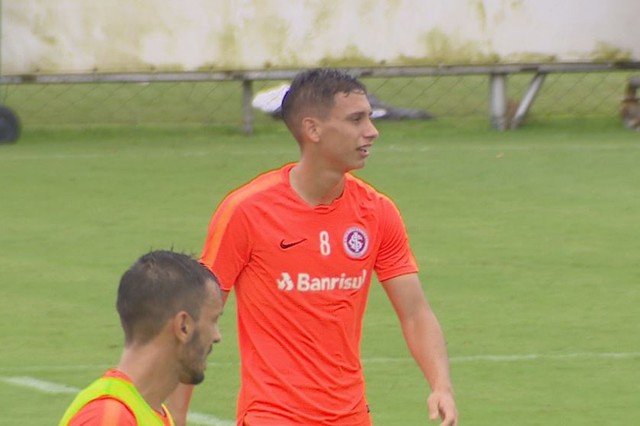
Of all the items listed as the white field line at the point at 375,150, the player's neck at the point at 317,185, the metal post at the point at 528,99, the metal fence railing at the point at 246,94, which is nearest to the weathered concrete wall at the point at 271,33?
the metal fence railing at the point at 246,94

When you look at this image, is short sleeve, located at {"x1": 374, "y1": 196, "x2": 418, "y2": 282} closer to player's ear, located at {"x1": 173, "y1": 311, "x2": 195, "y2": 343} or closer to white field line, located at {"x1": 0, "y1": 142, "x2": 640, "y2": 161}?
player's ear, located at {"x1": 173, "y1": 311, "x2": 195, "y2": 343}

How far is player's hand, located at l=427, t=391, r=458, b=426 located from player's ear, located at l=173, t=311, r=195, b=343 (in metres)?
2.08

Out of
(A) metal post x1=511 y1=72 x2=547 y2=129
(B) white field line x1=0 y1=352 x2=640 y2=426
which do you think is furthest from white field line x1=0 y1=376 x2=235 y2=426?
(A) metal post x1=511 y1=72 x2=547 y2=129

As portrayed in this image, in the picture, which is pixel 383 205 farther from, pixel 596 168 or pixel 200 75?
pixel 200 75

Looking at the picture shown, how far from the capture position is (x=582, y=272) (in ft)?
42.8

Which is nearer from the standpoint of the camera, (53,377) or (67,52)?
(53,377)

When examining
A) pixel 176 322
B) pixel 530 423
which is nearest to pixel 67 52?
pixel 530 423

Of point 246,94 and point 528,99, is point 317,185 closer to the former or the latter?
point 246,94

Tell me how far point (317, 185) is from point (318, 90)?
382 millimetres

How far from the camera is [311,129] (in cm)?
646

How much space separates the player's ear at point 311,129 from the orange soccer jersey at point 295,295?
219 mm

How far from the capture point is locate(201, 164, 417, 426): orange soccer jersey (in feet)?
20.8

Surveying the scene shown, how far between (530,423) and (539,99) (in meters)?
14.8

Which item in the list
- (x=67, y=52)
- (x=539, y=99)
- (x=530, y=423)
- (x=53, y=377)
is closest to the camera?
(x=530, y=423)
